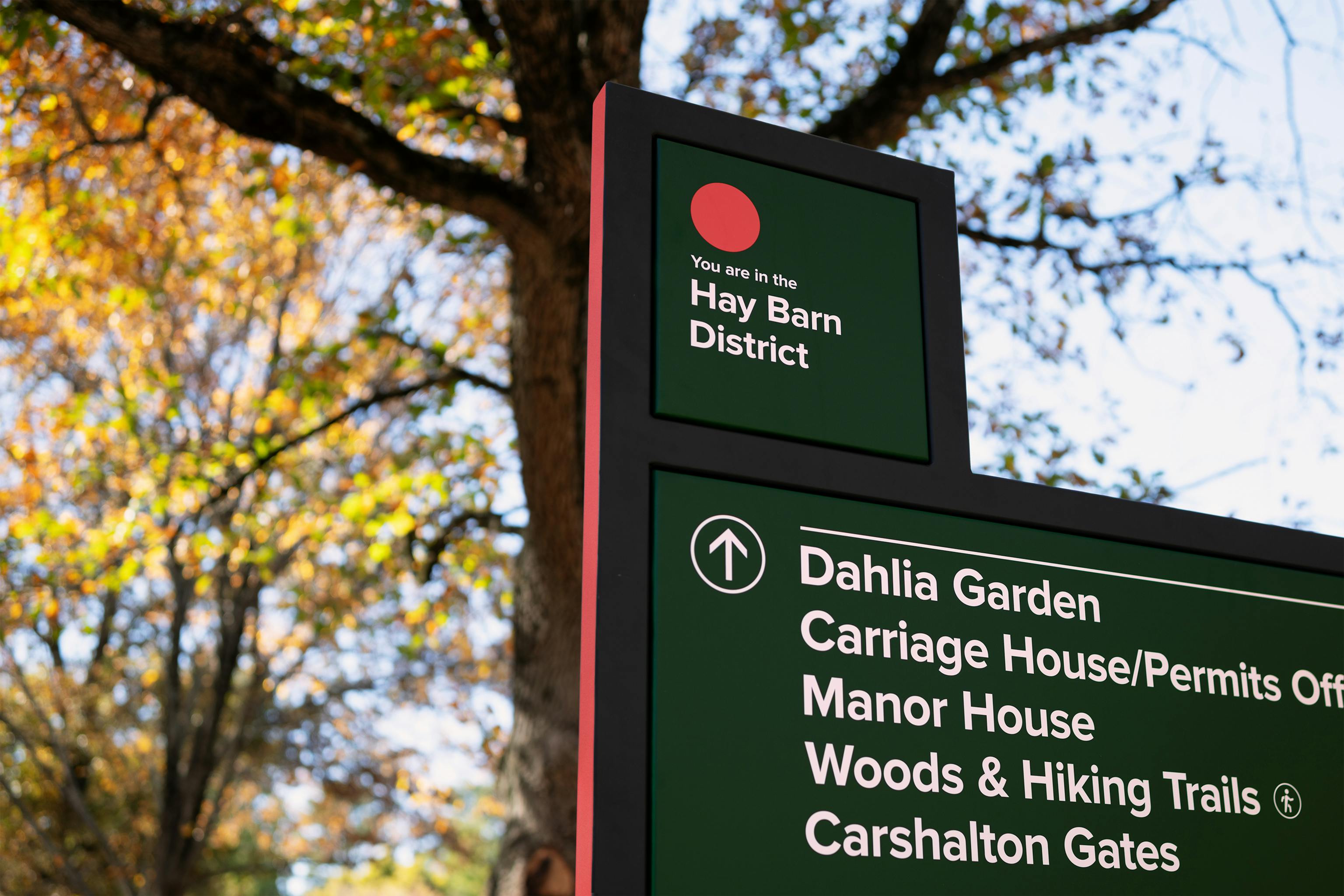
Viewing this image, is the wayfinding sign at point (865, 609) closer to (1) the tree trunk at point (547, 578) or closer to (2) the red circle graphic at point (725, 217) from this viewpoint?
(2) the red circle graphic at point (725, 217)

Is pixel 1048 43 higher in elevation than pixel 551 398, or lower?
higher

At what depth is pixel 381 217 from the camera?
9.42m

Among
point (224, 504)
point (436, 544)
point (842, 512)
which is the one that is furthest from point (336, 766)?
point (842, 512)

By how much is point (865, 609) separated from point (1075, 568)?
1.67 ft

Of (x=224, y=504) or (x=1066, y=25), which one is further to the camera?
(x=224, y=504)

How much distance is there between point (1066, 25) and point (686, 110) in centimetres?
702

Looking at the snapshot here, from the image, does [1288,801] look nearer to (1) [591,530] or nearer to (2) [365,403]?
(1) [591,530]

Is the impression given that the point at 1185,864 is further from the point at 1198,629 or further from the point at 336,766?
the point at 336,766

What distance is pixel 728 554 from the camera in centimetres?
190

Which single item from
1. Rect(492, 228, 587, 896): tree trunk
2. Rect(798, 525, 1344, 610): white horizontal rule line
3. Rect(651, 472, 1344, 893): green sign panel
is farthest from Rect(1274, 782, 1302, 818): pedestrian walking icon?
Rect(492, 228, 587, 896): tree trunk

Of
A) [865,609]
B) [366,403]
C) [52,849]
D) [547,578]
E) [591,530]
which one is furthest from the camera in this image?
[52,849]

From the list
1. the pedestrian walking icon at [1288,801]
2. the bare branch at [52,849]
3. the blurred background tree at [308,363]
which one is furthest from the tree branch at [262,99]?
the bare branch at [52,849]

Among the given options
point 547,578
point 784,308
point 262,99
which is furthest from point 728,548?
point 547,578

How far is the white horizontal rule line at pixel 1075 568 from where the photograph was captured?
2023 millimetres
